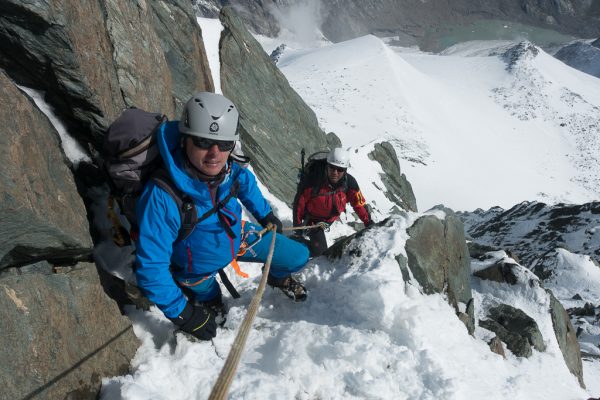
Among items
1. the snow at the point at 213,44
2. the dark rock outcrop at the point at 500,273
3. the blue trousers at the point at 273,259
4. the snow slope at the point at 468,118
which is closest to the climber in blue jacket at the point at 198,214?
the blue trousers at the point at 273,259

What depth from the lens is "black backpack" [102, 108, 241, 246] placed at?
12.2ft

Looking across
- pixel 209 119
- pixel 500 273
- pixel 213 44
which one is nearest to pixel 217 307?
pixel 209 119

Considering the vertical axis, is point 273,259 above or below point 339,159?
below

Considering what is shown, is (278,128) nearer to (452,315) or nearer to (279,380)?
(452,315)

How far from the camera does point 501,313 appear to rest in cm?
784

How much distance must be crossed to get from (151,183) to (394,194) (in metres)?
19.0

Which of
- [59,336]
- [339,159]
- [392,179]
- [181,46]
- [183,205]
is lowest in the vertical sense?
[392,179]

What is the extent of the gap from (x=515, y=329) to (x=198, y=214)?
618cm

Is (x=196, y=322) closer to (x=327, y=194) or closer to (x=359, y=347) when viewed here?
(x=359, y=347)

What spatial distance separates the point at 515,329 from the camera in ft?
23.5

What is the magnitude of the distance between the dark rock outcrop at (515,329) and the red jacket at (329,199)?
281cm

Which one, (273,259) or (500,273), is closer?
(273,259)

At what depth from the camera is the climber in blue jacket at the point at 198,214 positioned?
11.5ft

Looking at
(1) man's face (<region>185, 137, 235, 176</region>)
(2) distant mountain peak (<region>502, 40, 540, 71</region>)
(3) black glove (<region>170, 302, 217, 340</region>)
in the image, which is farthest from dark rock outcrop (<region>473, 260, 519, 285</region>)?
(2) distant mountain peak (<region>502, 40, 540, 71</region>)
